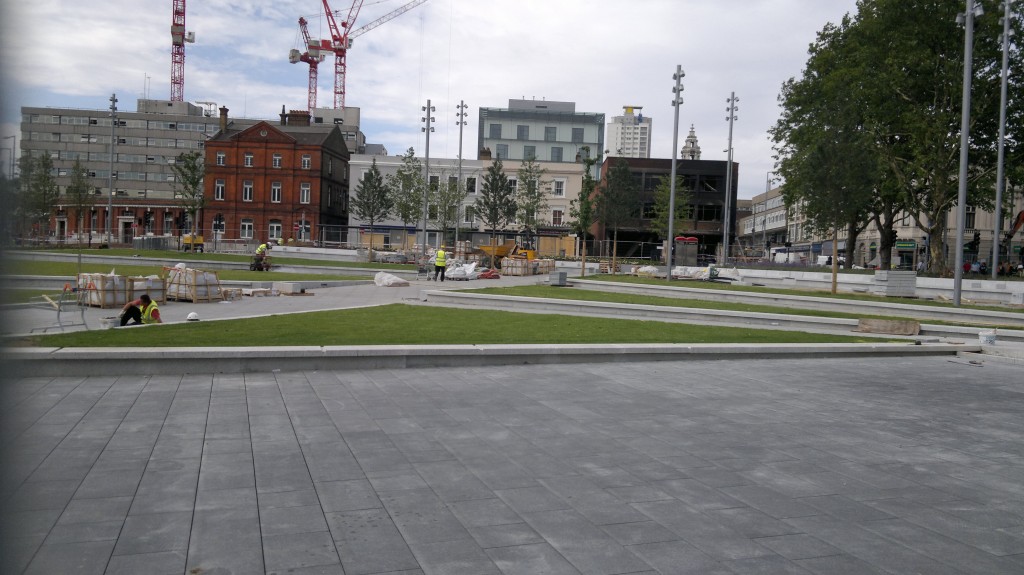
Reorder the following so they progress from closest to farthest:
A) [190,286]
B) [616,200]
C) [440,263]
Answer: [190,286]
[440,263]
[616,200]

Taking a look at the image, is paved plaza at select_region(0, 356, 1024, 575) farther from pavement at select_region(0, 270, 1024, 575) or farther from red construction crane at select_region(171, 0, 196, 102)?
red construction crane at select_region(171, 0, 196, 102)

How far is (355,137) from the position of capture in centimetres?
9369

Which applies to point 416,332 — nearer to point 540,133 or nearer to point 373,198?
point 373,198

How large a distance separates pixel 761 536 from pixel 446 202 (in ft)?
187

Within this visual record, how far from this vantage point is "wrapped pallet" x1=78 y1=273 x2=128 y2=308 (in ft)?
59.5

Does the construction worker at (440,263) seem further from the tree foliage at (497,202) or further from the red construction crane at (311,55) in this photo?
the red construction crane at (311,55)

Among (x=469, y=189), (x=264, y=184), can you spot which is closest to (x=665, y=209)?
(x=469, y=189)

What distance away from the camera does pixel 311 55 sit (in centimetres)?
12488

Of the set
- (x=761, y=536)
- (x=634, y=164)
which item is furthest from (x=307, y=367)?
(x=634, y=164)

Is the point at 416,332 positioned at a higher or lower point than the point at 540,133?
lower

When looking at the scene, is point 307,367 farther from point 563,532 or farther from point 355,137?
point 355,137

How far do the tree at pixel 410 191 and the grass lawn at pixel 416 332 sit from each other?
4281 centimetres

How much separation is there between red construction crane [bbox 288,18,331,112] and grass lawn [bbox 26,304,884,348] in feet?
383

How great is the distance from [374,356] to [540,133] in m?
92.7
